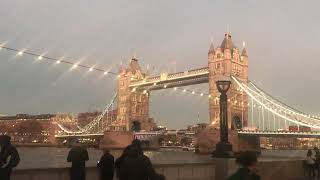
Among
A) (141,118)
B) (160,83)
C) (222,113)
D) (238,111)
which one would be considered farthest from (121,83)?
(222,113)

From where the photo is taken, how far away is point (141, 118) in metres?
103

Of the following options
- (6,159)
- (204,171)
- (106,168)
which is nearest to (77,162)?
(106,168)

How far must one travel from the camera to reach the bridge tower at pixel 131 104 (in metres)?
100

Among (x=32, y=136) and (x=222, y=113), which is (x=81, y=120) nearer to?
(x=32, y=136)

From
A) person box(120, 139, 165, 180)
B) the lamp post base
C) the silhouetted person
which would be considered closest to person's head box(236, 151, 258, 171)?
person box(120, 139, 165, 180)

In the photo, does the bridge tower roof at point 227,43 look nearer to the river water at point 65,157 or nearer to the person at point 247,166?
the river water at point 65,157

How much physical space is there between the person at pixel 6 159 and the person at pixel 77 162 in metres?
1.49

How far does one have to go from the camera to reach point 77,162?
8.04 m

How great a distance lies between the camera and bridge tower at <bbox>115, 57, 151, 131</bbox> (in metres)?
100

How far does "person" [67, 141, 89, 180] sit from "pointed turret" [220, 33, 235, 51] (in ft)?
259

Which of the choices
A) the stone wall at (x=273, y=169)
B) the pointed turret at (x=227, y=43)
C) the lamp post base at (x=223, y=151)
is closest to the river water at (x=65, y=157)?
the lamp post base at (x=223, y=151)

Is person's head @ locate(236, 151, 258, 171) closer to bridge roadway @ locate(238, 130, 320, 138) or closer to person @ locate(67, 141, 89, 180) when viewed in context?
person @ locate(67, 141, 89, 180)

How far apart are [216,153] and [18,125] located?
12000 centimetres

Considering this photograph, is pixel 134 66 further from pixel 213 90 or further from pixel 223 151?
pixel 223 151
